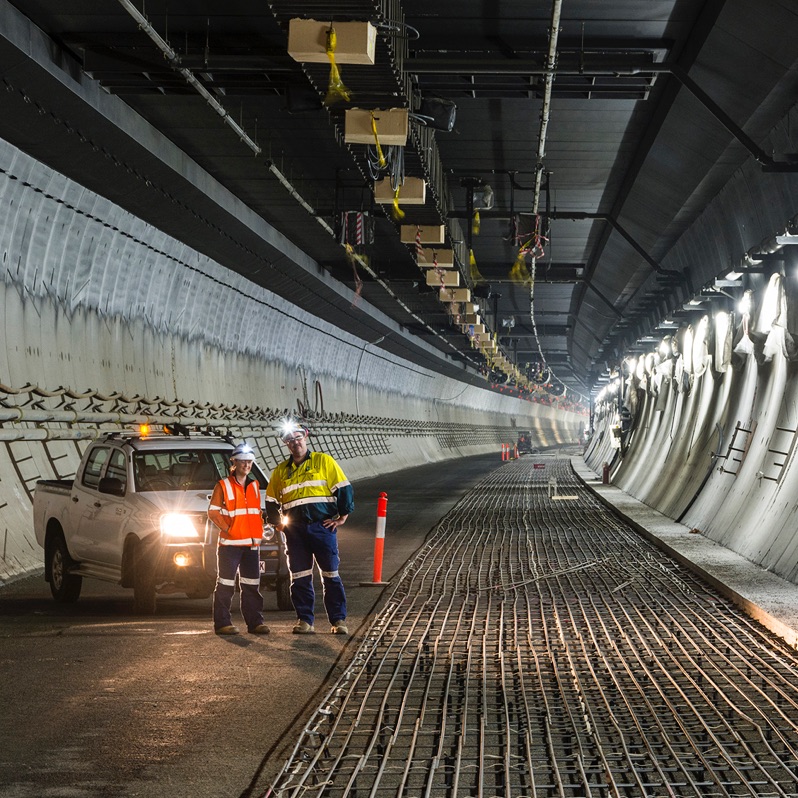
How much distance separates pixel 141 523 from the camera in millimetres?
13219

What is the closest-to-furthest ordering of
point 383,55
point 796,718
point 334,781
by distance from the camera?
point 334,781 < point 796,718 < point 383,55

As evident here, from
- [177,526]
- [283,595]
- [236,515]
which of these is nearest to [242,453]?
[236,515]

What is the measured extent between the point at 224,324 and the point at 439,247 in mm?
8179

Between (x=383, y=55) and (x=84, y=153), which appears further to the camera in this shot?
(x=84, y=153)

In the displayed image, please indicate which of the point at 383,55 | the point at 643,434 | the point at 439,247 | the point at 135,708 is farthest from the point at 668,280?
the point at 135,708

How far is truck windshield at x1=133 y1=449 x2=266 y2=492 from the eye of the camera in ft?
46.9

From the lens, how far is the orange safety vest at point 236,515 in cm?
1212

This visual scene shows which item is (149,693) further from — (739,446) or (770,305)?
(739,446)

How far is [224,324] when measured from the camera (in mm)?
33188

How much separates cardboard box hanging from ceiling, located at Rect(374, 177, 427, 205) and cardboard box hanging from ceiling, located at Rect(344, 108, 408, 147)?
379cm

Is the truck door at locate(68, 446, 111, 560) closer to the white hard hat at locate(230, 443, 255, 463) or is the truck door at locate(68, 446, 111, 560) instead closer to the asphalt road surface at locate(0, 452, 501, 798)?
the asphalt road surface at locate(0, 452, 501, 798)

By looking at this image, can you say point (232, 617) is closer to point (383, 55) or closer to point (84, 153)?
point (383, 55)

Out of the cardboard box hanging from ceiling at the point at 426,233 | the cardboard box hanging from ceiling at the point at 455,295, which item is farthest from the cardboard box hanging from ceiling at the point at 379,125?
the cardboard box hanging from ceiling at the point at 455,295

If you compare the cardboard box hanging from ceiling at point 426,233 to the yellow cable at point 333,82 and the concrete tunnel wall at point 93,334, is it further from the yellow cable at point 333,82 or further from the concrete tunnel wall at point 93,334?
the yellow cable at point 333,82
